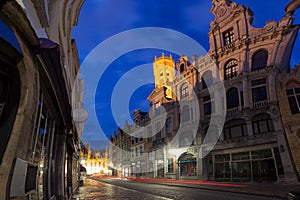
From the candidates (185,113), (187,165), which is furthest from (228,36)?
(187,165)

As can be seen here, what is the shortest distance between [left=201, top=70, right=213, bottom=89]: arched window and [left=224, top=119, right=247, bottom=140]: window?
254 inches

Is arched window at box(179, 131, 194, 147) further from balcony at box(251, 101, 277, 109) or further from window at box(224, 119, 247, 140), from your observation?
balcony at box(251, 101, 277, 109)

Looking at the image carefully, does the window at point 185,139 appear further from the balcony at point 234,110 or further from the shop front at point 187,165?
the balcony at point 234,110

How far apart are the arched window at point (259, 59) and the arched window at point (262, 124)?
5.71 metres

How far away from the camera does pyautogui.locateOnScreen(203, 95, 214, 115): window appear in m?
31.5

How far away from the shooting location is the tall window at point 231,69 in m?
29.8

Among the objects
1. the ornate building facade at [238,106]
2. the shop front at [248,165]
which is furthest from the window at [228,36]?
the shop front at [248,165]

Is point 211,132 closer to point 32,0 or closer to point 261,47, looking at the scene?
point 261,47

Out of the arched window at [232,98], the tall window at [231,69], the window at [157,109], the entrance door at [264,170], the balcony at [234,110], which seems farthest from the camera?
the window at [157,109]

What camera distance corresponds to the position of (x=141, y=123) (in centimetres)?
5203

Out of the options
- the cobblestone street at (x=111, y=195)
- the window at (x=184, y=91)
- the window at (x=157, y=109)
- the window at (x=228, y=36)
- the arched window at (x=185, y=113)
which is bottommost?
the cobblestone street at (x=111, y=195)

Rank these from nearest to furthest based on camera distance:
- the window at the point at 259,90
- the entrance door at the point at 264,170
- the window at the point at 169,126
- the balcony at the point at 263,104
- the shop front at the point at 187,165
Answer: the entrance door at the point at 264,170
the balcony at the point at 263,104
the window at the point at 259,90
the shop front at the point at 187,165
the window at the point at 169,126

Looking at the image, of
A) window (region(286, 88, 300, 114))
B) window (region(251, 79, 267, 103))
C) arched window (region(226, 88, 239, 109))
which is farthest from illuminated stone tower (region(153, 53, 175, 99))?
window (region(286, 88, 300, 114))

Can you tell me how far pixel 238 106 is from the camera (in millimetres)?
28125
